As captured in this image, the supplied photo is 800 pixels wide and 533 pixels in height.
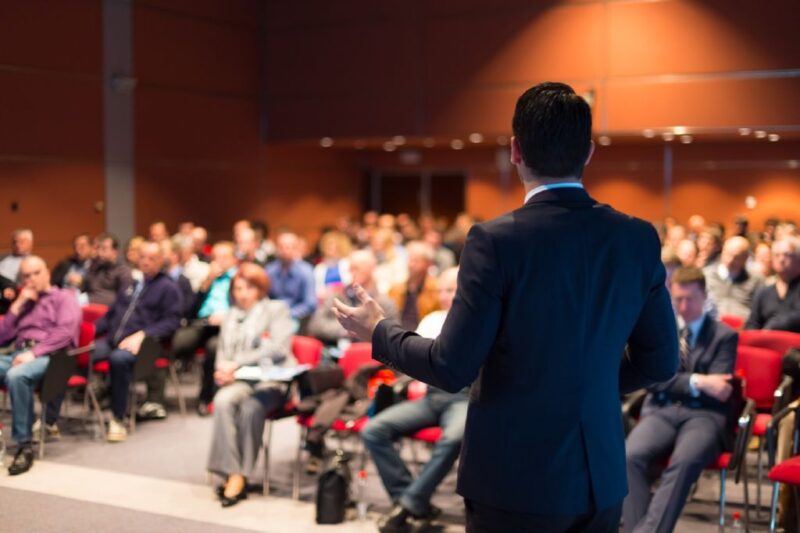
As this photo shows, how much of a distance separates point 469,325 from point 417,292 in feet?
18.4

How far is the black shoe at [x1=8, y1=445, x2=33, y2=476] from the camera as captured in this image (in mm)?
6074

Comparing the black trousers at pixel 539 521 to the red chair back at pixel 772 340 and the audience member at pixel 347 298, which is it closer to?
the red chair back at pixel 772 340

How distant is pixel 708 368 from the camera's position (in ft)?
16.8

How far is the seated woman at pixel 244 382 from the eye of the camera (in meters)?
5.96

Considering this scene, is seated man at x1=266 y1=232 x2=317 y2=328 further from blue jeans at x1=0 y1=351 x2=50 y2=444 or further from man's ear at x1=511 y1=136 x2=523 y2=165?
man's ear at x1=511 y1=136 x2=523 y2=165

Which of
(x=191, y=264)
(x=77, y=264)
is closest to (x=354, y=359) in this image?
(x=191, y=264)

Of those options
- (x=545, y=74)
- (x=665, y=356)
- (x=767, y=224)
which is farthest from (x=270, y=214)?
(x=665, y=356)

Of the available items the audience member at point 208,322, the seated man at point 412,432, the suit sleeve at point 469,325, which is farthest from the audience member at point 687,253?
the suit sleeve at point 469,325

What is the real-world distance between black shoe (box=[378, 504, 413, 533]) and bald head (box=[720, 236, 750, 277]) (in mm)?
4390

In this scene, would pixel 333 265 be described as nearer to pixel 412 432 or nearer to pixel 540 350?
pixel 412 432

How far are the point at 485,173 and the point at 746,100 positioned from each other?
234 inches

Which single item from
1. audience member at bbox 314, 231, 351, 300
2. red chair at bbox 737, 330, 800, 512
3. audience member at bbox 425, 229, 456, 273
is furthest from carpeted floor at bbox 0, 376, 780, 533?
audience member at bbox 425, 229, 456, 273

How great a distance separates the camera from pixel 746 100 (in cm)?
1202

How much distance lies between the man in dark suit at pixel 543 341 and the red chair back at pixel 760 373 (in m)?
4.05
